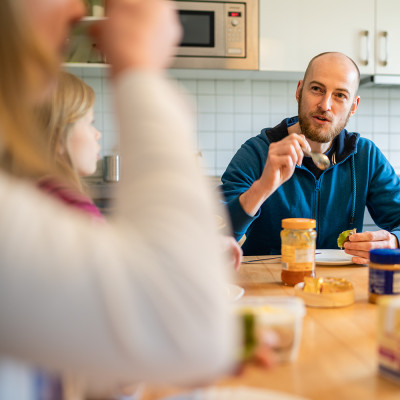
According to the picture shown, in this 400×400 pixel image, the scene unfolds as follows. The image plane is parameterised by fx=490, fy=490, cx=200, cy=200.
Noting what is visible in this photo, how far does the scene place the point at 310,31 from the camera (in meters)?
2.97

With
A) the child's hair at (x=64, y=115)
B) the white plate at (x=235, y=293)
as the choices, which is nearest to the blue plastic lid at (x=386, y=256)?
the white plate at (x=235, y=293)

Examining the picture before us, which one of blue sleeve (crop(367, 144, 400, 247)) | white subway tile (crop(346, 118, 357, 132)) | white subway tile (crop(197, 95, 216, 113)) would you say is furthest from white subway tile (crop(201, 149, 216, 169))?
blue sleeve (crop(367, 144, 400, 247))

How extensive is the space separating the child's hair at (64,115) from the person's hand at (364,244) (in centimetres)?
80

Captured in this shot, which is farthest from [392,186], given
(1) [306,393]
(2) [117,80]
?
(2) [117,80]

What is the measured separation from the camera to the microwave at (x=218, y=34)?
9.29 ft

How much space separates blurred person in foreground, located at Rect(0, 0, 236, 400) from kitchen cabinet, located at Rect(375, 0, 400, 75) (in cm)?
296

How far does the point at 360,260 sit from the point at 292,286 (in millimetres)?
310

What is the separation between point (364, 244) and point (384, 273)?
37 centimetres

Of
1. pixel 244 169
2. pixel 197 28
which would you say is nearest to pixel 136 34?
pixel 244 169

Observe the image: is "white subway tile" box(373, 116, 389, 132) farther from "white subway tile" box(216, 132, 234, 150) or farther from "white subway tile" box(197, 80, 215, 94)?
"white subway tile" box(197, 80, 215, 94)

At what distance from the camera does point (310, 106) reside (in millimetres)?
1979

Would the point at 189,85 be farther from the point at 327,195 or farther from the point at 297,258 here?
the point at 297,258

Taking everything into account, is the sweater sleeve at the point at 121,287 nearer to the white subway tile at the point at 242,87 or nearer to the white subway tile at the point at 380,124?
the white subway tile at the point at 242,87

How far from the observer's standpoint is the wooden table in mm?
629
